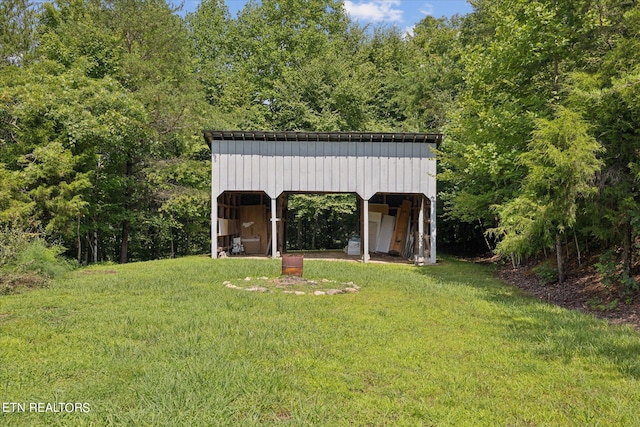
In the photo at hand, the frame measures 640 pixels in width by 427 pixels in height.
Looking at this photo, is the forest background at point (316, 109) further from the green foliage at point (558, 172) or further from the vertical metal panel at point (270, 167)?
the vertical metal panel at point (270, 167)

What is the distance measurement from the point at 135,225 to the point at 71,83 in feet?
27.4

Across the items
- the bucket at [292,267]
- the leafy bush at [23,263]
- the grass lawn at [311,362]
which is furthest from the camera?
the bucket at [292,267]

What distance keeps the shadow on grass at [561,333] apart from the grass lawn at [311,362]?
3 centimetres

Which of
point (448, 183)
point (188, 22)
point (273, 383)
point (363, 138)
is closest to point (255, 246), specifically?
point (363, 138)

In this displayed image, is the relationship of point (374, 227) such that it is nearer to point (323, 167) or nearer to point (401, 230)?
point (401, 230)

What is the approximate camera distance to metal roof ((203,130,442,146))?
49.3ft

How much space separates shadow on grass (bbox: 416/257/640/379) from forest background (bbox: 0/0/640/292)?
1.50 meters

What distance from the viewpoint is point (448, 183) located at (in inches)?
747

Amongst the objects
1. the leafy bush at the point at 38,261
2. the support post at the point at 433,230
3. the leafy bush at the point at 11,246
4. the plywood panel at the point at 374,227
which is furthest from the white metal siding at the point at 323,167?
the leafy bush at the point at 11,246

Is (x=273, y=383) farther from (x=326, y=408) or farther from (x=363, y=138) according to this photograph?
(x=363, y=138)

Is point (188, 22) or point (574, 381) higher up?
point (188, 22)

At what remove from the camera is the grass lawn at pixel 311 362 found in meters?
3.25

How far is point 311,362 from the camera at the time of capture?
431 centimetres

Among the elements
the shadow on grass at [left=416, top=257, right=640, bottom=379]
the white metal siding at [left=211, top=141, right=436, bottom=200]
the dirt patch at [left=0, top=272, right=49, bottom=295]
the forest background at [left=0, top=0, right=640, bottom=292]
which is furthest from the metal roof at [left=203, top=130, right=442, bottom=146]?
the shadow on grass at [left=416, top=257, right=640, bottom=379]
